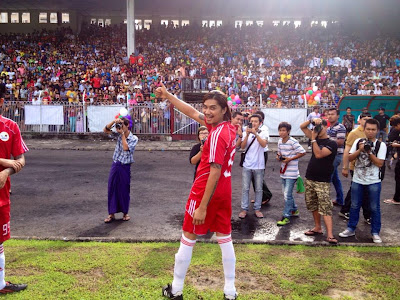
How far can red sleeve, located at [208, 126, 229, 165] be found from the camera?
344cm

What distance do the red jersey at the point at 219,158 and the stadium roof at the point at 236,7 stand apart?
30.3 m

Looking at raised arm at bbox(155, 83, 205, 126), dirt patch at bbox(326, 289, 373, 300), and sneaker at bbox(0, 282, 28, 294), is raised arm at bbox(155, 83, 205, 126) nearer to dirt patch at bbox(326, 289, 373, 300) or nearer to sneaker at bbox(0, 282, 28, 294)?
dirt patch at bbox(326, 289, 373, 300)

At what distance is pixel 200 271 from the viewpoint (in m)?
4.45

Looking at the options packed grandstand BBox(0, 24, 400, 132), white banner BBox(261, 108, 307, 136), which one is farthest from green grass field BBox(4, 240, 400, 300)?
packed grandstand BBox(0, 24, 400, 132)

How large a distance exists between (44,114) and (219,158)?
16146 millimetres

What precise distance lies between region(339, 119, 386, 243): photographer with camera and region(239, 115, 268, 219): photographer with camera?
1.63 metres

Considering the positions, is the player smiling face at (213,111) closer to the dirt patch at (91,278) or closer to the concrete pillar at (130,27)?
the dirt patch at (91,278)

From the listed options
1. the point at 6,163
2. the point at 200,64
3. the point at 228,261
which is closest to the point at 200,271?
the point at 228,261

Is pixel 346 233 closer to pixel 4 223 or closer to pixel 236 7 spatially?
pixel 4 223

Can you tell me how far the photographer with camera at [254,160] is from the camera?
6805 mm

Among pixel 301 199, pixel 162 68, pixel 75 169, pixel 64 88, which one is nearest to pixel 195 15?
pixel 162 68

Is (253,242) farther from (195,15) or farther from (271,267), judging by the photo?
(195,15)

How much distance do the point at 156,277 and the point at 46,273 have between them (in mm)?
1265

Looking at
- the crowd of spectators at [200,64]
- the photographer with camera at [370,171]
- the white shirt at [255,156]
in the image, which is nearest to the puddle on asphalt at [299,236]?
the photographer with camera at [370,171]
